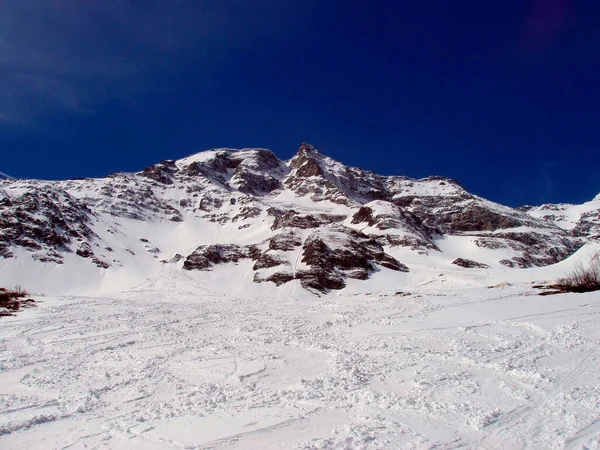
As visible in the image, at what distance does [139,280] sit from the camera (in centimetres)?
6191

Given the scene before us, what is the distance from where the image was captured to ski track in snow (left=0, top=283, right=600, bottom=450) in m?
5.75

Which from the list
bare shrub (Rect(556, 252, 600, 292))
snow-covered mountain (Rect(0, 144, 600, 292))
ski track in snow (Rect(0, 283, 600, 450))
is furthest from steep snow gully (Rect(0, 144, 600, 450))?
snow-covered mountain (Rect(0, 144, 600, 292))

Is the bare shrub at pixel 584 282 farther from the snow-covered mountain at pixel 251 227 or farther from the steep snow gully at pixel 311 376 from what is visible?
the snow-covered mountain at pixel 251 227

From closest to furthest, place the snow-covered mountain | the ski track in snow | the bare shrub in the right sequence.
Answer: the ski track in snow
the bare shrub
the snow-covered mountain

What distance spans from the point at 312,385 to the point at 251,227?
95048 millimetres

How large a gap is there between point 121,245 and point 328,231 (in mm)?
44997

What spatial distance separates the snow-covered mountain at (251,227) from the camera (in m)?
60.9


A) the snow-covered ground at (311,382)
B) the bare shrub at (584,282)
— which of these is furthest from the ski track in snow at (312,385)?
the bare shrub at (584,282)

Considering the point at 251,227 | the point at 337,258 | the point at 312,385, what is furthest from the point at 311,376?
the point at 251,227

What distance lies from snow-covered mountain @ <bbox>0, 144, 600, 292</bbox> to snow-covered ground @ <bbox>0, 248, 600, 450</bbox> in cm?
3801

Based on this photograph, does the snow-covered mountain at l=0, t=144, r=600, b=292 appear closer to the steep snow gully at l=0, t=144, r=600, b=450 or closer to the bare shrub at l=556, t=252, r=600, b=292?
the bare shrub at l=556, t=252, r=600, b=292

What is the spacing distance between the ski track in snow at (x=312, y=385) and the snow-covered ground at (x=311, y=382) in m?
0.03

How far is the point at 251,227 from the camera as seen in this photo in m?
102

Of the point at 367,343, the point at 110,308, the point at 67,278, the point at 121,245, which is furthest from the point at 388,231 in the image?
the point at 367,343
